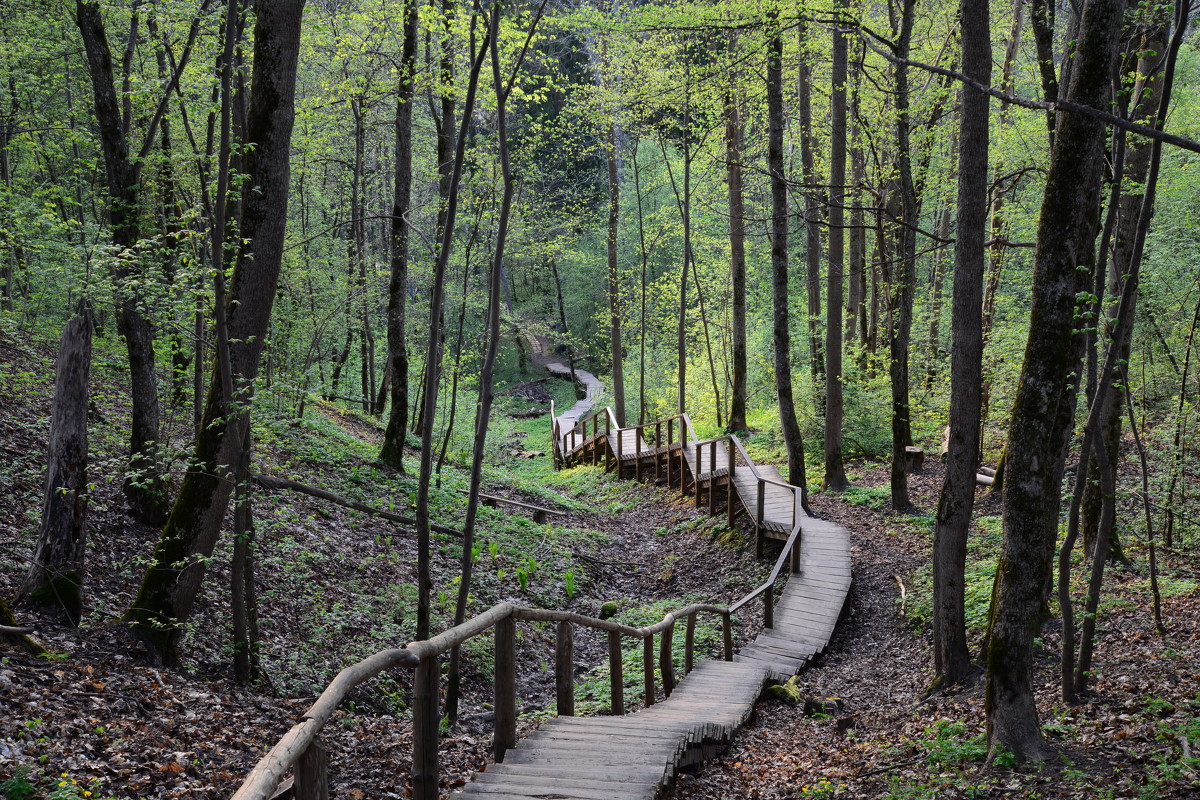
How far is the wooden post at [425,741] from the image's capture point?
11.5 ft

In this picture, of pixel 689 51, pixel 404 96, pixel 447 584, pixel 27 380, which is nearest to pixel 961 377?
pixel 447 584

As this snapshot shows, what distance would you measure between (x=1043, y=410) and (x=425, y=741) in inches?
177

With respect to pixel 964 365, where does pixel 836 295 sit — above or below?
above

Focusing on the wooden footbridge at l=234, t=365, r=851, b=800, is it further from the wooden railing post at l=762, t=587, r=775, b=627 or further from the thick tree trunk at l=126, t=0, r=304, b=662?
the thick tree trunk at l=126, t=0, r=304, b=662

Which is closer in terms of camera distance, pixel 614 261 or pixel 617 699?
pixel 617 699

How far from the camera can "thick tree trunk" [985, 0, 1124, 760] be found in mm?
4816

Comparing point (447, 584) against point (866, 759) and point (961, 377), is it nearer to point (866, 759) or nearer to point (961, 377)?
point (866, 759)

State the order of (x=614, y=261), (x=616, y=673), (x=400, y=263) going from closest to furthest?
(x=616, y=673) < (x=400, y=263) < (x=614, y=261)

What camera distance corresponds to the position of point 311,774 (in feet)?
7.47

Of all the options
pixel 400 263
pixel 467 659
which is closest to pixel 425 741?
pixel 467 659

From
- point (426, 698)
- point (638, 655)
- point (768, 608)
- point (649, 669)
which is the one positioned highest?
point (426, 698)

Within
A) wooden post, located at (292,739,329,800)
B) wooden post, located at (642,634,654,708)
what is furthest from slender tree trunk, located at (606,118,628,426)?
wooden post, located at (292,739,329,800)

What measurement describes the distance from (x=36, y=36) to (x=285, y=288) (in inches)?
226

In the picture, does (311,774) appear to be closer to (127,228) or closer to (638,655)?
(127,228)
